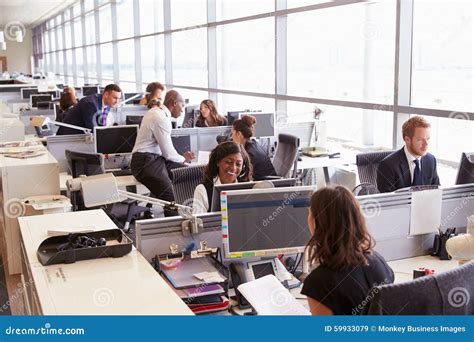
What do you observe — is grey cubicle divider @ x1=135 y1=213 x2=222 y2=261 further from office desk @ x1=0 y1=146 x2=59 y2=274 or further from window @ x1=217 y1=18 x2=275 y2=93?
window @ x1=217 y1=18 x2=275 y2=93

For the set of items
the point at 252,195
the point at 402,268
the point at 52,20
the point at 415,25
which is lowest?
the point at 402,268

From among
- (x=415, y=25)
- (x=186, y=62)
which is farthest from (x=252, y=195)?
(x=186, y=62)

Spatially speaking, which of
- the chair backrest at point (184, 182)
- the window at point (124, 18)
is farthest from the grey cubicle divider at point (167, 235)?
the window at point (124, 18)

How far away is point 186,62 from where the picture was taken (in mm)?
12602

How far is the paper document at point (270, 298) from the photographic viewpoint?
2318 mm

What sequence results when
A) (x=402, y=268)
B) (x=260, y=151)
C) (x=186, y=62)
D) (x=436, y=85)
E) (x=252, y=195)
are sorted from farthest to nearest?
(x=186, y=62) → (x=436, y=85) → (x=260, y=151) → (x=402, y=268) → (x=252, y=195)

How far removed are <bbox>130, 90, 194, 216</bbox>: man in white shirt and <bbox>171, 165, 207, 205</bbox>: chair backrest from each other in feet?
3.19

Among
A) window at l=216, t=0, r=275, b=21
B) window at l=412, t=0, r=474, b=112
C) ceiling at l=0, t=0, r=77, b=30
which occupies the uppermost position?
ceiling at l=0, t=0, r=77, b=30

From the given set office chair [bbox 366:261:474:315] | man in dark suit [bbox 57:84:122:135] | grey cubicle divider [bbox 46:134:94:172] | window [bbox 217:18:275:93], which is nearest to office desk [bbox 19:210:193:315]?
office chair [bbox 366:261:474:315]

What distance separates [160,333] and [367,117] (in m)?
5.30

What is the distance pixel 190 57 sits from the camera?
40.5ft

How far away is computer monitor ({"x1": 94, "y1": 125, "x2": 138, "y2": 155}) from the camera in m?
5.75

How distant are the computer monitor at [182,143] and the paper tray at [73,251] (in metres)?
3.46

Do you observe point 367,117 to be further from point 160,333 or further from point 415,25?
point 160,333
